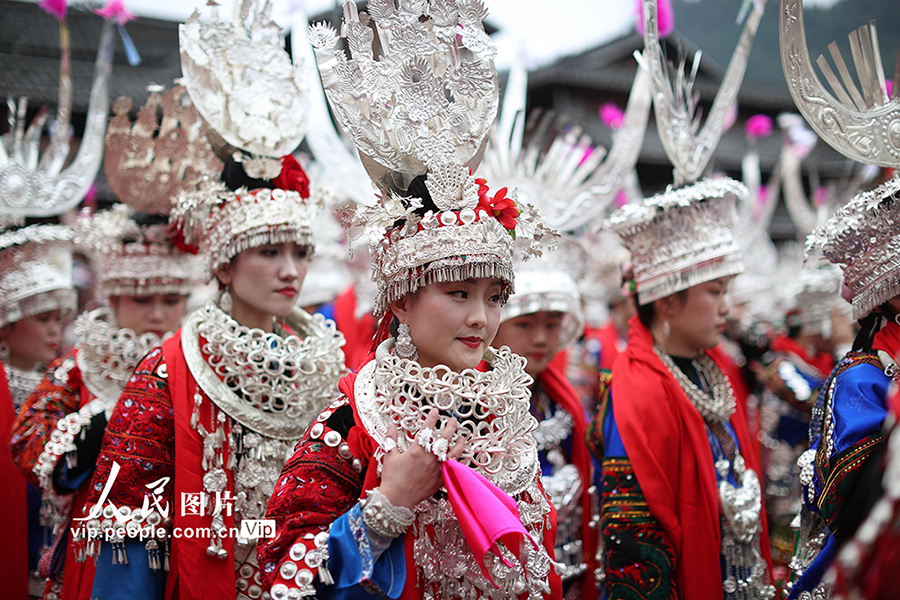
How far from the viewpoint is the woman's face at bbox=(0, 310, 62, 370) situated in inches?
169

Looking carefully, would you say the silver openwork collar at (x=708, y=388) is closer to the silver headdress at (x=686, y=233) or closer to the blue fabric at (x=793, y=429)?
the silver headdress at (x=686, y=233)

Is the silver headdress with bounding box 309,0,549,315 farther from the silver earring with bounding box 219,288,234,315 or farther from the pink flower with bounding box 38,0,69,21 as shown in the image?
the pink flower with bounding box 38,0,69,21

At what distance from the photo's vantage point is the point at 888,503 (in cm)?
111

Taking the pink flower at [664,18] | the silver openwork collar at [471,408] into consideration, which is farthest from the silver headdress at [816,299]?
the silver openwork collar at [471,408]

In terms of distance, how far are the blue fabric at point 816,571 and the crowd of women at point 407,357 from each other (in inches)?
0.4

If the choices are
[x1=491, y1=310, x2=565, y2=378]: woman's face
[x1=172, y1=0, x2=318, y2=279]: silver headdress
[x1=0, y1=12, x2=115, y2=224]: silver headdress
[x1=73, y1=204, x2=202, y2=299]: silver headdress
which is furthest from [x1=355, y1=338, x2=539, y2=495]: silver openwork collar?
[x1=0, y1=12, x2=115, y2=224]: silver headdress

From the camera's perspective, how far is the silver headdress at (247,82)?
3.22 meters

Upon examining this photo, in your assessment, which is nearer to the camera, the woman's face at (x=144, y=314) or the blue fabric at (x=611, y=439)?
the blue fabric at (x=611, y=439)

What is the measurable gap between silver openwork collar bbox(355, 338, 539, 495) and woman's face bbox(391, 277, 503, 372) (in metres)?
0.07

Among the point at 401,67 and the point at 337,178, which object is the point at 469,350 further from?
the point at 337,178

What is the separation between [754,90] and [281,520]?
26236 millimetres

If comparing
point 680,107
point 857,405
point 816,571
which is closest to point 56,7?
point 680,107

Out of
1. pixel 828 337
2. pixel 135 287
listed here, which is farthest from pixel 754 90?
pixel 135 287

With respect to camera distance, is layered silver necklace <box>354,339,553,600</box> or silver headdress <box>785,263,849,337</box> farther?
silver headdress <box>785,263,849,337</box>
